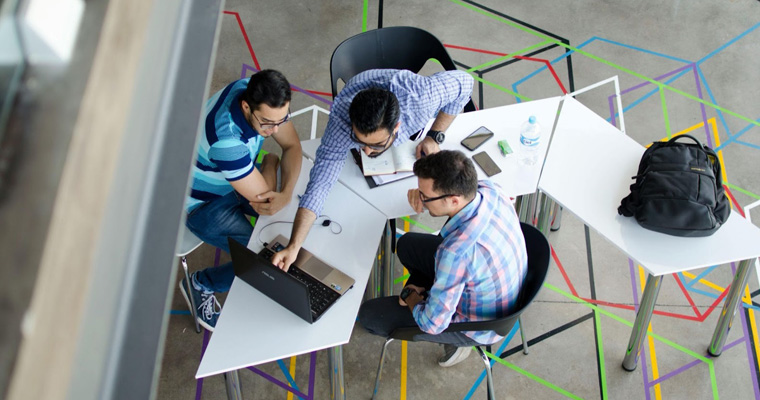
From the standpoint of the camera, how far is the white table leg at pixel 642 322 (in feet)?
10.3

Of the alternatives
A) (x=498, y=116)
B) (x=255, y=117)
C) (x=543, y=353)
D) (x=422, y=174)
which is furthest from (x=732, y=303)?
(x=255, y=117)

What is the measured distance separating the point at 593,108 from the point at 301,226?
256 cm

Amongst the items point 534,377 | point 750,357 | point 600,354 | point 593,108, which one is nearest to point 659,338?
point 600,354

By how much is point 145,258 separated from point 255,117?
7.19 feet

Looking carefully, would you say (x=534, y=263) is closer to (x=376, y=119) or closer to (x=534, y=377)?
(x=376, y=119)

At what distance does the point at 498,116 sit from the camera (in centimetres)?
353

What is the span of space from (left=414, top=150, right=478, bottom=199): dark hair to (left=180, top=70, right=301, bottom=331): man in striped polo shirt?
0.67 m

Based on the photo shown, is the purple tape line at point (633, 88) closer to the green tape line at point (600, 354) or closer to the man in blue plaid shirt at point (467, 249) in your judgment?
the green tape line at point (600, 354)

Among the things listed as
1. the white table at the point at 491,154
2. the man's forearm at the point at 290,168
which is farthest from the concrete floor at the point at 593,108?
the man's forearm at the point at 290,168

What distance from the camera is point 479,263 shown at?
2.62 m

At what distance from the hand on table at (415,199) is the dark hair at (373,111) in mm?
296

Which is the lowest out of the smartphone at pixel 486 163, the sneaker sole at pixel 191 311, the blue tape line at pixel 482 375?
the sneaker sole at pixel 191 311

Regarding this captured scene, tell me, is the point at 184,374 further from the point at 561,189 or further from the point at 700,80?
the point at 700,80

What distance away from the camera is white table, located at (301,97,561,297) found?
322 cm
